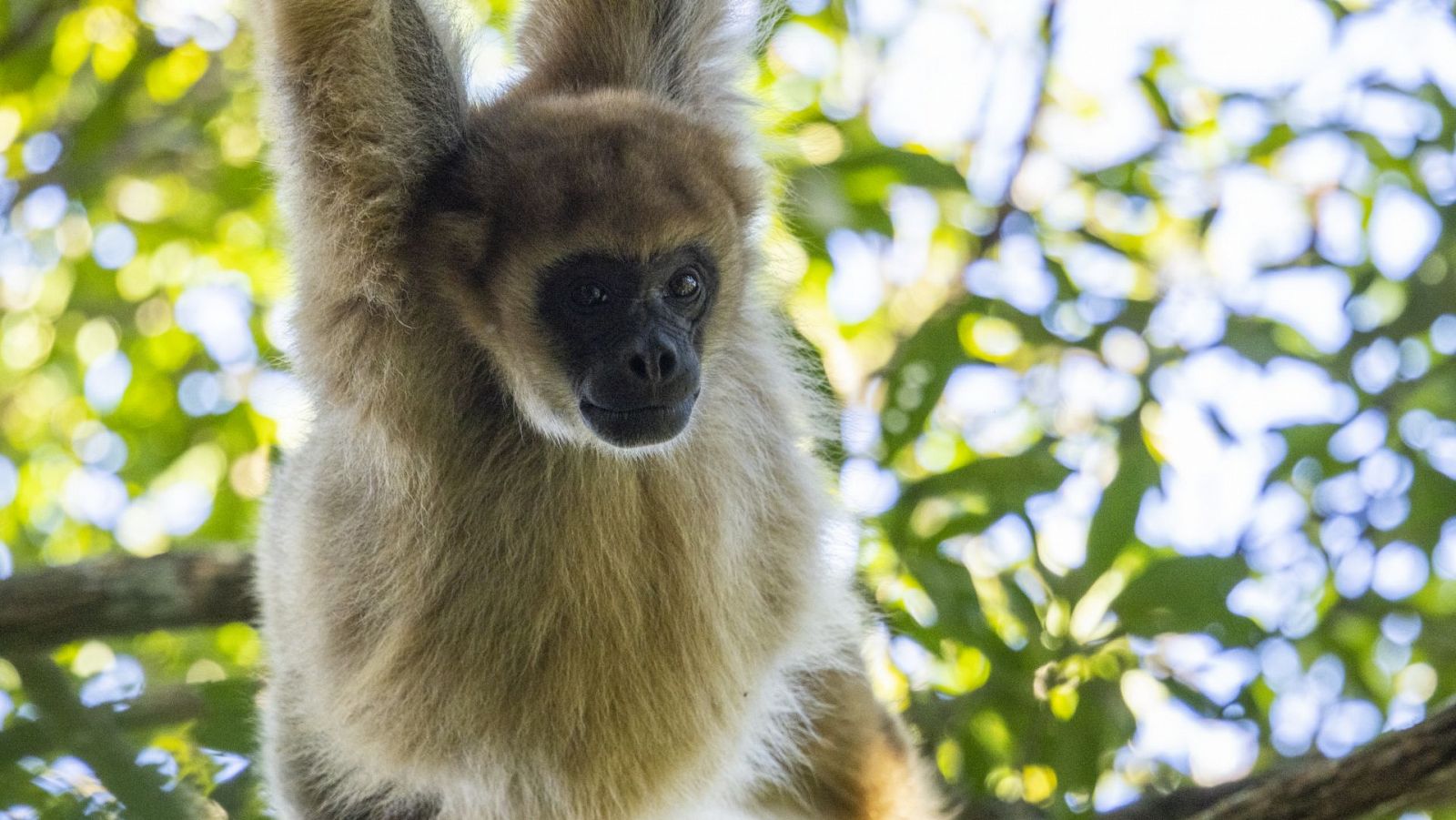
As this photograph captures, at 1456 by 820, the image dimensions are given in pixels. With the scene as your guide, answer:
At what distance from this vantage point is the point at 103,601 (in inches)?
220

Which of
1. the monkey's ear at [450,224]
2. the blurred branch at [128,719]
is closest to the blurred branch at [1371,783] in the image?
the monkey's ear at [450,224]

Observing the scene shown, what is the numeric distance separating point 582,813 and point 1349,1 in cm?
636

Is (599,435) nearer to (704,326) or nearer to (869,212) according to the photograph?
(704,326)

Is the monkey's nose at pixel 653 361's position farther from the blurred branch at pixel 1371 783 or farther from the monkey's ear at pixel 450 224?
the blurred branch at pixel 1371 783

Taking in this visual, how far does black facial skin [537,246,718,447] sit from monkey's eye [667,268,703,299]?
23mm

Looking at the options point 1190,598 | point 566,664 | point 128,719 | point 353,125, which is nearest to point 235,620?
point 128,719

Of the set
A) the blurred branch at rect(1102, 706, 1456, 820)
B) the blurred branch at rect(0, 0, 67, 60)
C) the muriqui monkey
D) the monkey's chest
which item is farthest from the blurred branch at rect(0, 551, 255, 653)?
the blurred branch at rect(1102, 706, 1456, 820)

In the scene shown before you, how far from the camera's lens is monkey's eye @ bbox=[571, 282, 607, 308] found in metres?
4.56

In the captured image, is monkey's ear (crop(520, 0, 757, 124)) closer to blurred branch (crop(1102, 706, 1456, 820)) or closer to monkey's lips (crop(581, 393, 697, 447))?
monkey's lips (crop(581, 393, 697, 447))

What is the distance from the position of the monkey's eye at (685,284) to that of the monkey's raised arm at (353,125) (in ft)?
2.90

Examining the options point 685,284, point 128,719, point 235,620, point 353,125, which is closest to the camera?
point 353,125

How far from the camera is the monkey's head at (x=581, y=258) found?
4.45 meters

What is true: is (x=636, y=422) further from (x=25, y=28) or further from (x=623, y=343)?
(x=25, y=28)

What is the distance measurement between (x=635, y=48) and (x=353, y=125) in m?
1.57
